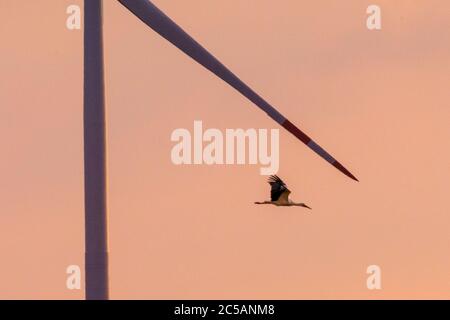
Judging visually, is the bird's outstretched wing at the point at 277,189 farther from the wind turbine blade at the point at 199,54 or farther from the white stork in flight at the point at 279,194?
the wind turbine blade at the point at 199,54

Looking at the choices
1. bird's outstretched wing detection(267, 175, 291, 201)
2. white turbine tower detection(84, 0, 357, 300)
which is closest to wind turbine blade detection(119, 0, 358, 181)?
white turbine tower detection(84, 0, 357, 300)

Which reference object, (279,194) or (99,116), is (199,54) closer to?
(99,116)

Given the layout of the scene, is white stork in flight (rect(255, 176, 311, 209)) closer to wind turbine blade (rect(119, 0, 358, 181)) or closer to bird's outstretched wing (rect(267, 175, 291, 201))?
bird's outstretched wing (rect(267, 175, 291, 201))

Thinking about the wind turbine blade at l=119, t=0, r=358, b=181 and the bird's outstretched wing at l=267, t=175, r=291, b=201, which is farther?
the bird's outstretched wing at l=267, t=175, r=291, b=201

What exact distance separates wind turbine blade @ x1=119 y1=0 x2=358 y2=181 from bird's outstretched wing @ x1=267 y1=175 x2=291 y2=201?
9258mm

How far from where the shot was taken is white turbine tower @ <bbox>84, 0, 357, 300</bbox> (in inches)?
2040

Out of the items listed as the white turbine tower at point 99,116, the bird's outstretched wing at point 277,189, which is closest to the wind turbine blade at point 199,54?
the white turbine tower at point 99,116

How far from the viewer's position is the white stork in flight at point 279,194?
6625 centimetres

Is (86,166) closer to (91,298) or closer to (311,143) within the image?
(91,298)

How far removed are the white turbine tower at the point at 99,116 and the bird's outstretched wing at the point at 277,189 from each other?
938 centimetres
